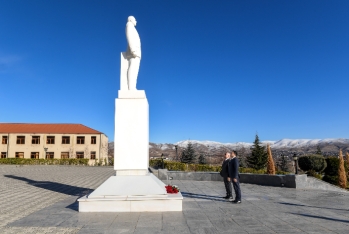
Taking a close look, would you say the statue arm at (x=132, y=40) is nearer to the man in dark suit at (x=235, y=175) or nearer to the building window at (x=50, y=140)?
the man in dark suit at (x=235, y=175)

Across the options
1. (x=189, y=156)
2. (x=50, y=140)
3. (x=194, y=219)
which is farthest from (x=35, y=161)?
(x=194, y=219)

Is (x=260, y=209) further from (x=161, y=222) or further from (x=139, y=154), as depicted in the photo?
(x=139, y=154)

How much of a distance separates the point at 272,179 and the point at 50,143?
38.8 m

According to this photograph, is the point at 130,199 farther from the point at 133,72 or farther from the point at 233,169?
the point at 133,72

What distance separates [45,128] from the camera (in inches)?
1710

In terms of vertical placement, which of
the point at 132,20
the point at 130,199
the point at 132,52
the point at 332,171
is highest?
the point at 132,20

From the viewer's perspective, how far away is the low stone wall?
10898 millimetres

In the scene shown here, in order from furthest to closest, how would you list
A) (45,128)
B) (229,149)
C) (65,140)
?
(229,149), (45,128), (65,140)

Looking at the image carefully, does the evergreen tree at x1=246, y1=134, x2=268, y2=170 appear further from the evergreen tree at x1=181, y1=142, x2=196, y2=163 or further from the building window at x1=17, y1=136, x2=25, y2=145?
the building window at x1=17, y1=136, x2=25, y2=145

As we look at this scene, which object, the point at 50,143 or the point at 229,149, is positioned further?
the point at 229,149

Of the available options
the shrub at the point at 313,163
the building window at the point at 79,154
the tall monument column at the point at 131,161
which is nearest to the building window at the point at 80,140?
the building window at the point at 79,154

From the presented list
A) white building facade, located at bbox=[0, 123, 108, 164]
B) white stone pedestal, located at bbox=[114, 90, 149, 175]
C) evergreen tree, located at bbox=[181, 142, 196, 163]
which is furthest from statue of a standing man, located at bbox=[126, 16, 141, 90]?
white building facade, located at bbox=[0, 123, 108, 164]

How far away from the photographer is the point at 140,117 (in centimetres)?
681

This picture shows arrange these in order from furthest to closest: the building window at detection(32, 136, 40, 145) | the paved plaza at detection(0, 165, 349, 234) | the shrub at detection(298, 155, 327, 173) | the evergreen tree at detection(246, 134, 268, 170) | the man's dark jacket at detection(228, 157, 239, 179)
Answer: the building window at detection(32, 136, 40, 145)
the evergreen tree at detection(246, 134, 268, 170)
the shrub at detection(298, 155, 327, 173)
the man's dark jacket at detection(228, 157, 239, 179)
the paved plaza at detection(0, 165, 349, 234)
